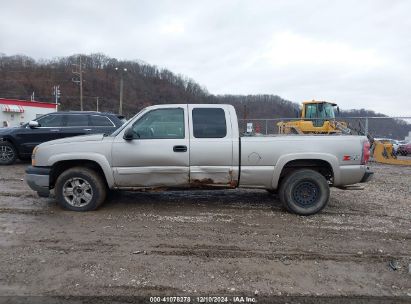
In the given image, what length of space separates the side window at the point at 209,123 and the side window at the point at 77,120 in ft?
21.6

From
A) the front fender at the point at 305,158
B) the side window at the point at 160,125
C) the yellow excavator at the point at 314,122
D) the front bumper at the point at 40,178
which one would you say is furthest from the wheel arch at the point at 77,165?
the yellow excavator at the point at 314,122

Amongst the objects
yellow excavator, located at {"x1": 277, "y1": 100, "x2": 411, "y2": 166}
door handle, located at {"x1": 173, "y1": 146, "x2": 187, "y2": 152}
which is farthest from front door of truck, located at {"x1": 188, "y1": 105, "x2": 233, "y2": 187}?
yellow excavator, located at {"x1": 277, "y1": 100, "x2": 411, "y2": 166}

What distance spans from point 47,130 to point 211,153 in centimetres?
758

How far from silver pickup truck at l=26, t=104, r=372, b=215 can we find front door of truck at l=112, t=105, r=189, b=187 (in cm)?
2

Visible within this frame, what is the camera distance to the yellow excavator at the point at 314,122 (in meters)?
17.4

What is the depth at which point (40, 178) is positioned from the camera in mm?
5797

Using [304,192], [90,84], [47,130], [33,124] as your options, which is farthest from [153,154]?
[90,84]

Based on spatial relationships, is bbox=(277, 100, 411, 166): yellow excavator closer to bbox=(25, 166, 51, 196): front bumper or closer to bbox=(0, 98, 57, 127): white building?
bbox=(25, 166, 51, 196): front bumper

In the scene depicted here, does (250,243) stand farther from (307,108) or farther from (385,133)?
(307,108)

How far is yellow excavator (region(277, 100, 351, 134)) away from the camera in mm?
17359

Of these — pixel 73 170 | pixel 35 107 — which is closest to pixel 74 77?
pixel 35 107

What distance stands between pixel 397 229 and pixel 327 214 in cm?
110

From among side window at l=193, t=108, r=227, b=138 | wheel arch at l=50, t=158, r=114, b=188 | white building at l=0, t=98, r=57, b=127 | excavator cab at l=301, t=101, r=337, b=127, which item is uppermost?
white building at l=0, t=98, r=57, b=127

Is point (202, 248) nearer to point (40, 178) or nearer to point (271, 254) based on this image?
point (271, 254)
